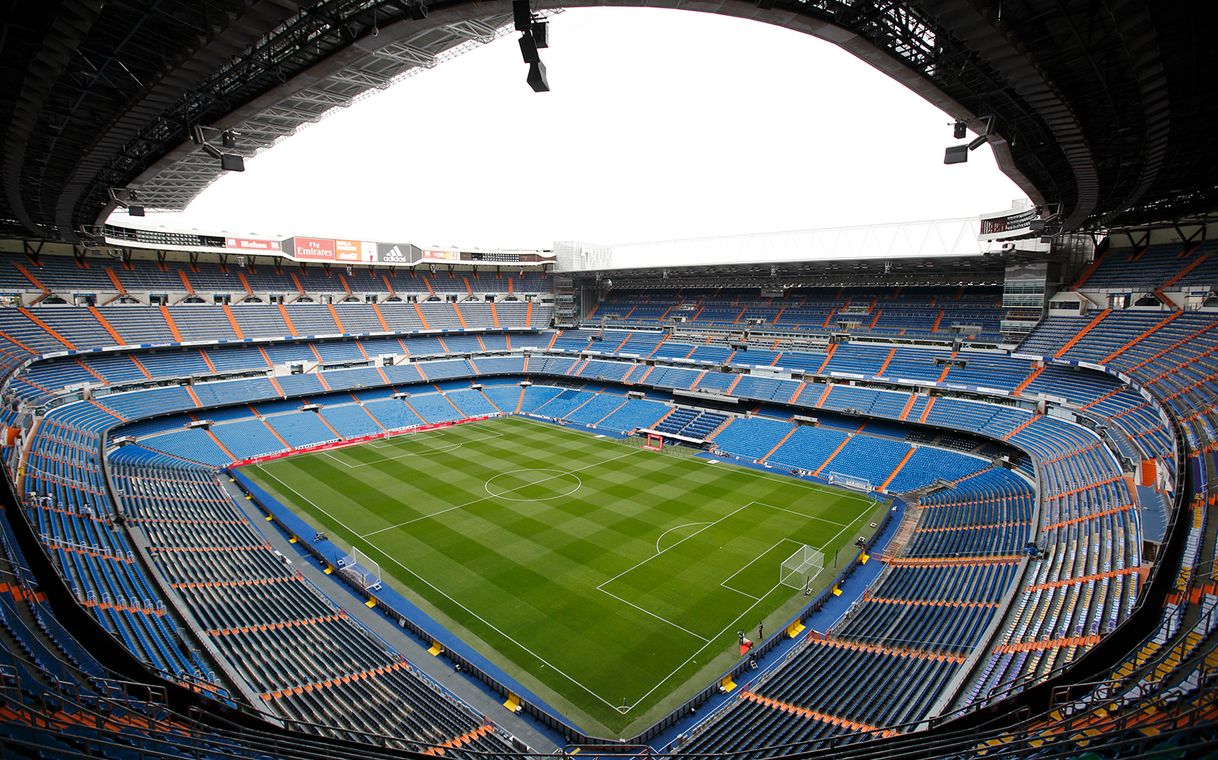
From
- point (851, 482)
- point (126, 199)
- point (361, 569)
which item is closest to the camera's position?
point (126, 199)

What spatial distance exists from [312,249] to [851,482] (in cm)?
4049

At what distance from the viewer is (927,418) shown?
1296 inches

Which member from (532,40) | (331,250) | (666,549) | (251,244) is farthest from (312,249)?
(532,40)

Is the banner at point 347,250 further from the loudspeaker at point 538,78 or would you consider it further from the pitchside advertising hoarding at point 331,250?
the loudspeaker at point 538,78

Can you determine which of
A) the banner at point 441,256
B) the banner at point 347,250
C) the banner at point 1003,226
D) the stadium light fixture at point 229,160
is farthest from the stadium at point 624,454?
the banner at point 441,256

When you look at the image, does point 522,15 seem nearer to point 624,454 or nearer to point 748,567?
point 748,567

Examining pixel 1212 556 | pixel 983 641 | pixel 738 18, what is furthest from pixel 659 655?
pixel 738 18

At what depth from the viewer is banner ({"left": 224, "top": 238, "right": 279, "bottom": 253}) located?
4088 centimetres

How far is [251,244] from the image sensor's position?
1634 inches

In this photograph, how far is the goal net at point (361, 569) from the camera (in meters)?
20.7

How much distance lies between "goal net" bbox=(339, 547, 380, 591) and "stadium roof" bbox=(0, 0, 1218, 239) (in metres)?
13.8

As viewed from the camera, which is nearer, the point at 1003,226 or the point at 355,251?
the point at 1003,226

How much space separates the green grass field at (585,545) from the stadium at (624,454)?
172 mm

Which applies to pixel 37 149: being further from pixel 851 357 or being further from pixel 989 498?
pixel 851 357
